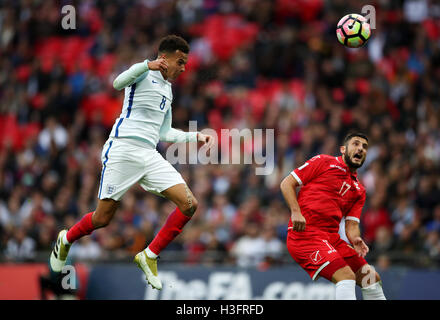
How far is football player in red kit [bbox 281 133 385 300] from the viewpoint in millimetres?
8594

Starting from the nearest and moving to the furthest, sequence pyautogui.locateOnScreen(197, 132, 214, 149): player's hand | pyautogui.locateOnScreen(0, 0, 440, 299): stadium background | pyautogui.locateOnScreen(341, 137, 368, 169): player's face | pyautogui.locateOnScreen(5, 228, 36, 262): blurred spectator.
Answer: pyautogui.locateOnScreen(341, 137, 368, 169): player's face
pyautogui.locateOnScreen(197, 132, 214, 149): player's hand
pyautogui.locateOnScreen(0, 0, 440, 299): stadium background
pyautogui.locateOnScreen(5, 228, 36, 262): blurred spectator

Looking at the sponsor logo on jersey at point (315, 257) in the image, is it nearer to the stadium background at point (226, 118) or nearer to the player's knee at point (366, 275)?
the player's knee at point (366, 275)

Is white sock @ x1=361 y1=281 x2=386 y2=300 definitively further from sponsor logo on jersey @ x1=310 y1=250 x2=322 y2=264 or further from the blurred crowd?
the blurred crowd

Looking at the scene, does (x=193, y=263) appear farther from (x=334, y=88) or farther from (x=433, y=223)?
(x=334, y=88)

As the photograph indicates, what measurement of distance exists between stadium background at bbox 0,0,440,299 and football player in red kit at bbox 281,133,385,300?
3.93 metres

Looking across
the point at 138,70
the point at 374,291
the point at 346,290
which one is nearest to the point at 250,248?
the point at 374,291

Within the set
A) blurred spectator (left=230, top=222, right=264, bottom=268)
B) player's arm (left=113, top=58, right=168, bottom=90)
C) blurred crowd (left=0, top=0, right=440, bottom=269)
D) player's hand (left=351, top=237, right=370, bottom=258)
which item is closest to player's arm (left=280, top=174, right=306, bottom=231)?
player's hand (left=351, top=237, right=370, bottom=258)

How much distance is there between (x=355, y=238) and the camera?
8844mm

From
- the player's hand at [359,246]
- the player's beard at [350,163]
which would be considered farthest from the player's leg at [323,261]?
the player's beard at [350,163]

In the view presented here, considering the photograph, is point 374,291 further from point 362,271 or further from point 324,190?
point 324,190

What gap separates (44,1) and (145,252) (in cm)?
1383

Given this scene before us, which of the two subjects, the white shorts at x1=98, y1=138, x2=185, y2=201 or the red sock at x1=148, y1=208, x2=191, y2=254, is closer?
the white shorts at x1=98, y1=138, x2=185, y2=201

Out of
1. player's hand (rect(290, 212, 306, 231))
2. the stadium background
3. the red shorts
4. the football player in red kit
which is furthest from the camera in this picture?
the stadium background

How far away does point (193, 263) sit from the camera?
1376 cm
